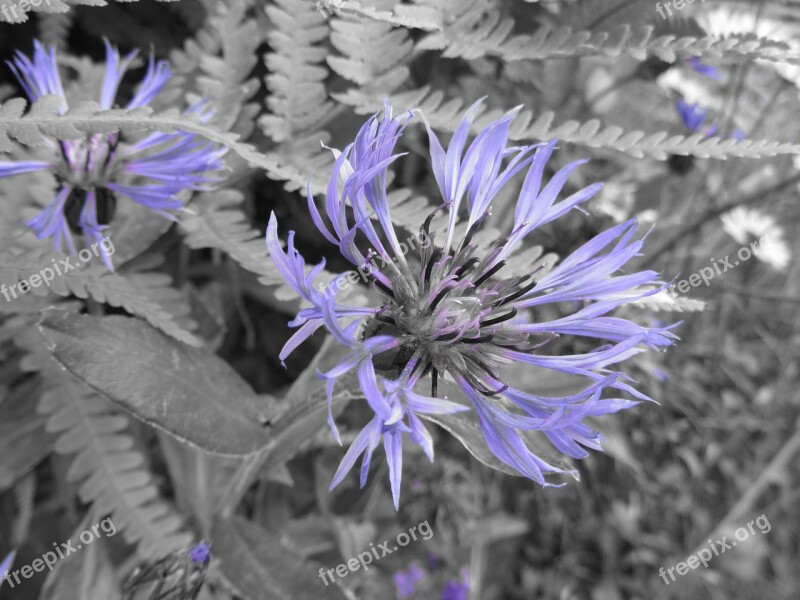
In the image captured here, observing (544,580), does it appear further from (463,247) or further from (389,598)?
(463,247)

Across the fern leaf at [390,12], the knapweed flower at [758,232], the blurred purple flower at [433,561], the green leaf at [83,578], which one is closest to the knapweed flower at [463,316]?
the fern leaf at [390,12]

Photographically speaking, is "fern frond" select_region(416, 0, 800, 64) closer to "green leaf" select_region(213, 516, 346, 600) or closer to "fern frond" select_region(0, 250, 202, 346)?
"fern frond" select_region(0, 250, 202, 346)

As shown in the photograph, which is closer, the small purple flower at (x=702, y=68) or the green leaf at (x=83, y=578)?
the green leaf at (x=83, y=578)

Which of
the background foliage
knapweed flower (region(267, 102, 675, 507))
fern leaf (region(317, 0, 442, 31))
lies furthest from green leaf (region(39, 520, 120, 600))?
fern leaf (region(317, 0, 442, 31))

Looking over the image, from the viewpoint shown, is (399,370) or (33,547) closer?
(399,370)

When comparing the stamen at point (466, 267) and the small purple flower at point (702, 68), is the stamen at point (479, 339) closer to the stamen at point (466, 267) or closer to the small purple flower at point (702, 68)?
the stamen at point (466, 267)

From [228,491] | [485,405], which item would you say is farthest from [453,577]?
[485,405]
